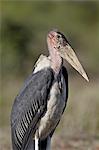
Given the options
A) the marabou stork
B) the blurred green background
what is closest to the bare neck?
the marabou stork

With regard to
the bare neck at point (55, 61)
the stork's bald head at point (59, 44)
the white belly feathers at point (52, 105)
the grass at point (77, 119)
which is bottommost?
the white belly feathers at point (52, 105)

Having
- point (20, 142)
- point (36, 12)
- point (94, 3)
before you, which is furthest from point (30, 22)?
point (20, 142)

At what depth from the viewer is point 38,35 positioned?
32562 mm

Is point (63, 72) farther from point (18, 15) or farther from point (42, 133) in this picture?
point (18, 15)

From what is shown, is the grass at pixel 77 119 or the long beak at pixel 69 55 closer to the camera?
the long beak at pixel 69 55

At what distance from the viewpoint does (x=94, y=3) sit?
115 feet

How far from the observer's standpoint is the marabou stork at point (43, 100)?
30.0 feet

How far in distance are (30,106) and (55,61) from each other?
57cm

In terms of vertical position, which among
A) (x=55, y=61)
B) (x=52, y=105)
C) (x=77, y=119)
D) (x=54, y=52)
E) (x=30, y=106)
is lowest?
(x=52, y=105)

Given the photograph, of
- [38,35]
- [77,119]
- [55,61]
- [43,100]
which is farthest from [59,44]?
[38,35]

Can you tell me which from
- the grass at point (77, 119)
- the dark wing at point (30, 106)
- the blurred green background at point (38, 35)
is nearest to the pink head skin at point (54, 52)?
the dark wing at point (30, 106)

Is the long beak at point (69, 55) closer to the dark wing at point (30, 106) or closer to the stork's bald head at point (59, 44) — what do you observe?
the stork's bald head at point (59, 44)

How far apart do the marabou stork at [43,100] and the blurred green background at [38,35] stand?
8577mm

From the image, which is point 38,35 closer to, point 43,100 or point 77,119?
point 77,119
